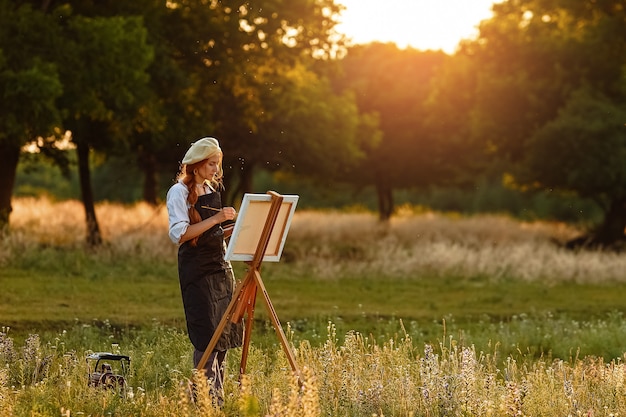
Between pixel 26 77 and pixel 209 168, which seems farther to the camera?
pixel 26 77

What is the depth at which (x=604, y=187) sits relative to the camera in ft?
105

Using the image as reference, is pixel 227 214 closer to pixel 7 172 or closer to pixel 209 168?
pixel 209 168

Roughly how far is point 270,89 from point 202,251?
22.3 meters

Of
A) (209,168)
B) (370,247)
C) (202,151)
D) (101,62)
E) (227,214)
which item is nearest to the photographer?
(227,214)

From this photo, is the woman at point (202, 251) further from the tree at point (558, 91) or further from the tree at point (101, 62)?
the tree at point (558, 91)

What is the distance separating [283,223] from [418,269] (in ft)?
51.4

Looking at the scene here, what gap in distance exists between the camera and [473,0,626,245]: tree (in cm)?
3164

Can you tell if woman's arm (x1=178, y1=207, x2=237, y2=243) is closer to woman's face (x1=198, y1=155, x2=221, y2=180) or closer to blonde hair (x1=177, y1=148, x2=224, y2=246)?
blonde hair (x1=177, y1=148, x2=224, y2=246)

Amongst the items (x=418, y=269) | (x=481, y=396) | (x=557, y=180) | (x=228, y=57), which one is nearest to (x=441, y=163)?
(x=557, y=180)

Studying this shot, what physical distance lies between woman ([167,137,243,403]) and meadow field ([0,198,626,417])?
17.5 inches

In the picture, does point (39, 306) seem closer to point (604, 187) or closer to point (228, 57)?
point (228, 57)

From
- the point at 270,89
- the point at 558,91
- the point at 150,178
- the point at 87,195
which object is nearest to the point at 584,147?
Result: the point at 558,91

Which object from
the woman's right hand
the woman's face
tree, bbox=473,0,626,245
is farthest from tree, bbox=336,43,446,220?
the woman's right hand

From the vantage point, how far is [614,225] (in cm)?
3547
